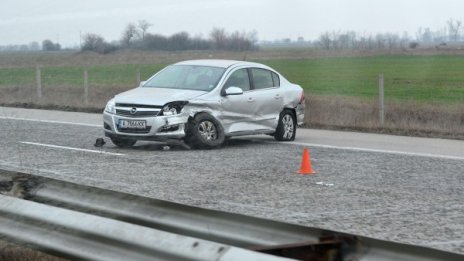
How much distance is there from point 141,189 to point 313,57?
155 ft

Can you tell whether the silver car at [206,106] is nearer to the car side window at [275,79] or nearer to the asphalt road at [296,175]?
the car side window at [275,79]

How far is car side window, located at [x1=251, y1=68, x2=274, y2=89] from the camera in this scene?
16.3 metres

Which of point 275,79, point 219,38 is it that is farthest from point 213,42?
point 275,79

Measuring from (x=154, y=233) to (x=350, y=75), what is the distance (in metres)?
40.1

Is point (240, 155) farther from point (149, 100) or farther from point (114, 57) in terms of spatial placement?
point (114, 57)

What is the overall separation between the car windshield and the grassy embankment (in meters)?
5.24

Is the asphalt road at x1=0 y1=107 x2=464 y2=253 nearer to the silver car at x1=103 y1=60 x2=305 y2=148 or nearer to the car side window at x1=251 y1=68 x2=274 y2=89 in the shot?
the silver car at x1=103 y1=60 x2=305 y2=148

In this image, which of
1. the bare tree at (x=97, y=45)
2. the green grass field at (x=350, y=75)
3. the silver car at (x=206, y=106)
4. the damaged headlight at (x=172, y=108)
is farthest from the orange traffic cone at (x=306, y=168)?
the bare tree at (x=97, y=45)

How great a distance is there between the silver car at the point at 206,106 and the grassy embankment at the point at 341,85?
12.5 ft

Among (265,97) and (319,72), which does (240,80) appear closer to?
(265,97)

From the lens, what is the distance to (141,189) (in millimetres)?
10305

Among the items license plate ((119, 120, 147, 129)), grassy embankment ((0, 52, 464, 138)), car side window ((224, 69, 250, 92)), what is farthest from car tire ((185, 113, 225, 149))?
grassy embankment ((0, 52, 464, 138))

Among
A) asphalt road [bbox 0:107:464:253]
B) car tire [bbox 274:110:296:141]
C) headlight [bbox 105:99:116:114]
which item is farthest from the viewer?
car tire [bbox 274:110:296:141]

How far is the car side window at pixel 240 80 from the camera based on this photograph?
15672 mm
